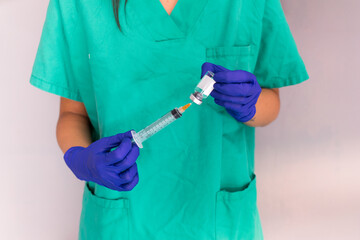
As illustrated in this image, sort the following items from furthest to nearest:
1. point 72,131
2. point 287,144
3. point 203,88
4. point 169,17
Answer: point 287,144
point 72,131
point 169,17
point 203,88

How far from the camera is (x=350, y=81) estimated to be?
93 cm

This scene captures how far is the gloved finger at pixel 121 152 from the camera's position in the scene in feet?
2.17

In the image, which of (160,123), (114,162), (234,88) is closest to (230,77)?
(234,88)

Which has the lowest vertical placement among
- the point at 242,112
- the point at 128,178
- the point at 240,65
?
the point at 128,178

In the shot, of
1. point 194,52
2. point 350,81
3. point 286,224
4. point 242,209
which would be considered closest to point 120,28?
point 194,52

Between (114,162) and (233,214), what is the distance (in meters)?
0.30

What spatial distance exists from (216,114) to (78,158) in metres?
0.29

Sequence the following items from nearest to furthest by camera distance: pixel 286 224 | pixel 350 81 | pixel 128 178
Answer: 1. pixel 128 178
2. pixel 350 81
3. pixel 286 224

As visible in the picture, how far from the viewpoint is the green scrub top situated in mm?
785

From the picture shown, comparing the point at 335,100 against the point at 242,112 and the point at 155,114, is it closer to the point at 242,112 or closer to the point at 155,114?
the point at 242,112

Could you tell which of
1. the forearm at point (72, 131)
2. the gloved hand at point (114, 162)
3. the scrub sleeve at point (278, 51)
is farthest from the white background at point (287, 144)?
the gloved hand at point (114, 162)

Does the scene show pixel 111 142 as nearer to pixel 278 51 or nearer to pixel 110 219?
pixel 110 219

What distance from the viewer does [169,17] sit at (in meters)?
0.78

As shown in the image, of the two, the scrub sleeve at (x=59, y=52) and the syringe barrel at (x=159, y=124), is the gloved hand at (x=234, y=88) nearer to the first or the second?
the syringe barrel at (x=159, y=124)
